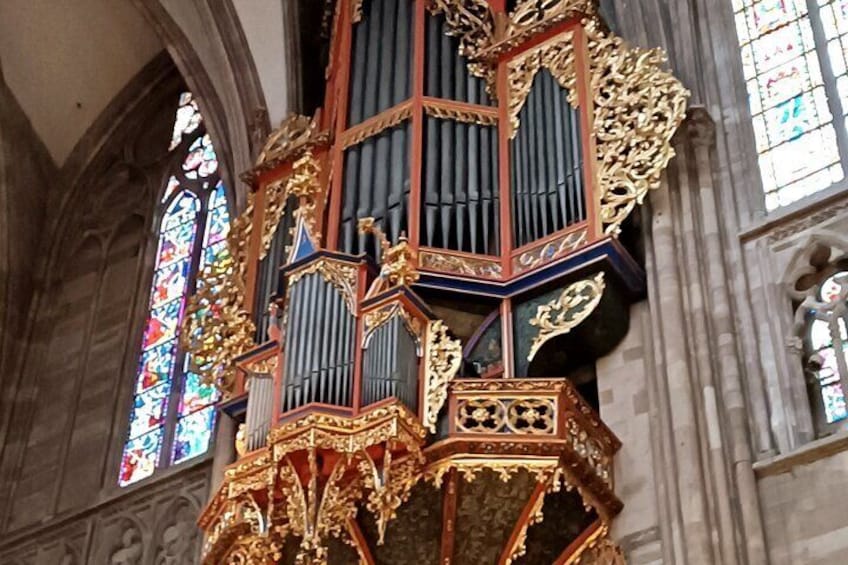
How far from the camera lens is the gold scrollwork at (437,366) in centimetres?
935

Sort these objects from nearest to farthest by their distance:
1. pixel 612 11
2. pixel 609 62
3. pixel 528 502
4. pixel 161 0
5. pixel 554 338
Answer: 1. pixel 528 502
2. pixel 554 338
3. pixel 609 62
4. pixel 612 11
5. pixel 161 0

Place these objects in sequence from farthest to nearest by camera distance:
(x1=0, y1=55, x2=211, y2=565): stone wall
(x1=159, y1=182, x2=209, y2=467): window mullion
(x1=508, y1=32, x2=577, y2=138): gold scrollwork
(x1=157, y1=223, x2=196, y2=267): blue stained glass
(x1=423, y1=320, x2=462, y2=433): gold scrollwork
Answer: (x1=157, y1=223, x2=196, y2=267): blue stained glass < (x1=159, y1=182, x2=209, y2=467): window mullion < (x1=0, y1=55, x2=211, y2=565): stone wall < (x1=508, y1=32, x2=577, y2=138): gold scrollwork < (x1=423, y1=320, x2=462, y2=433): gold scrollwork

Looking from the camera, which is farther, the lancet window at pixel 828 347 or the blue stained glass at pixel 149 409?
the blue stained glass at pixel 149 409

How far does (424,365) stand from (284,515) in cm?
121

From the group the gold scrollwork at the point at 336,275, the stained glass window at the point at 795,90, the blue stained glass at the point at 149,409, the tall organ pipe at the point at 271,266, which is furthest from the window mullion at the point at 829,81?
the blue stained glass at the point at 149,409

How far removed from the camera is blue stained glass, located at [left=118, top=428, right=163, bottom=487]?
13.5 meters

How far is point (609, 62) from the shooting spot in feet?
35.9

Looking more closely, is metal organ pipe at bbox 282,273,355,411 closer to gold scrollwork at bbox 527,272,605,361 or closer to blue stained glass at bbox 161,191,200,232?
gold scrollwork at bbox 527,272,605,361

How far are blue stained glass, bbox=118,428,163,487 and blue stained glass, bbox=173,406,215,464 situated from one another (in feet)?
0.71

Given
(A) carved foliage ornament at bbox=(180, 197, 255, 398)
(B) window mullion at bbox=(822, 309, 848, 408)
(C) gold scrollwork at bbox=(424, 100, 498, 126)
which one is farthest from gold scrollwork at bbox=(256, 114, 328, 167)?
(B) window mullion at bbox=(822, 309, 848, 408)

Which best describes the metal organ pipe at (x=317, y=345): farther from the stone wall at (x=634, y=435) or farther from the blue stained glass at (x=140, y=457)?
the blue stained glass at (x=140, y=457)

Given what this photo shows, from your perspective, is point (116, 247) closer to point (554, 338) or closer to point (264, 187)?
point (264, 187)

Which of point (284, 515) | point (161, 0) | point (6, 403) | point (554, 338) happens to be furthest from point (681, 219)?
point (6, 403)

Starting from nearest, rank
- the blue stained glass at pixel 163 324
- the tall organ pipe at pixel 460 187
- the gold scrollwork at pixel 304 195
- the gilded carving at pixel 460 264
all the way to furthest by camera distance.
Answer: the gilded carving at pixel 460 264
the tall organ pipe at pixel 460 187
the gold scrollwork at pixel 304 195
the blue stained glass at pixel 163 324
